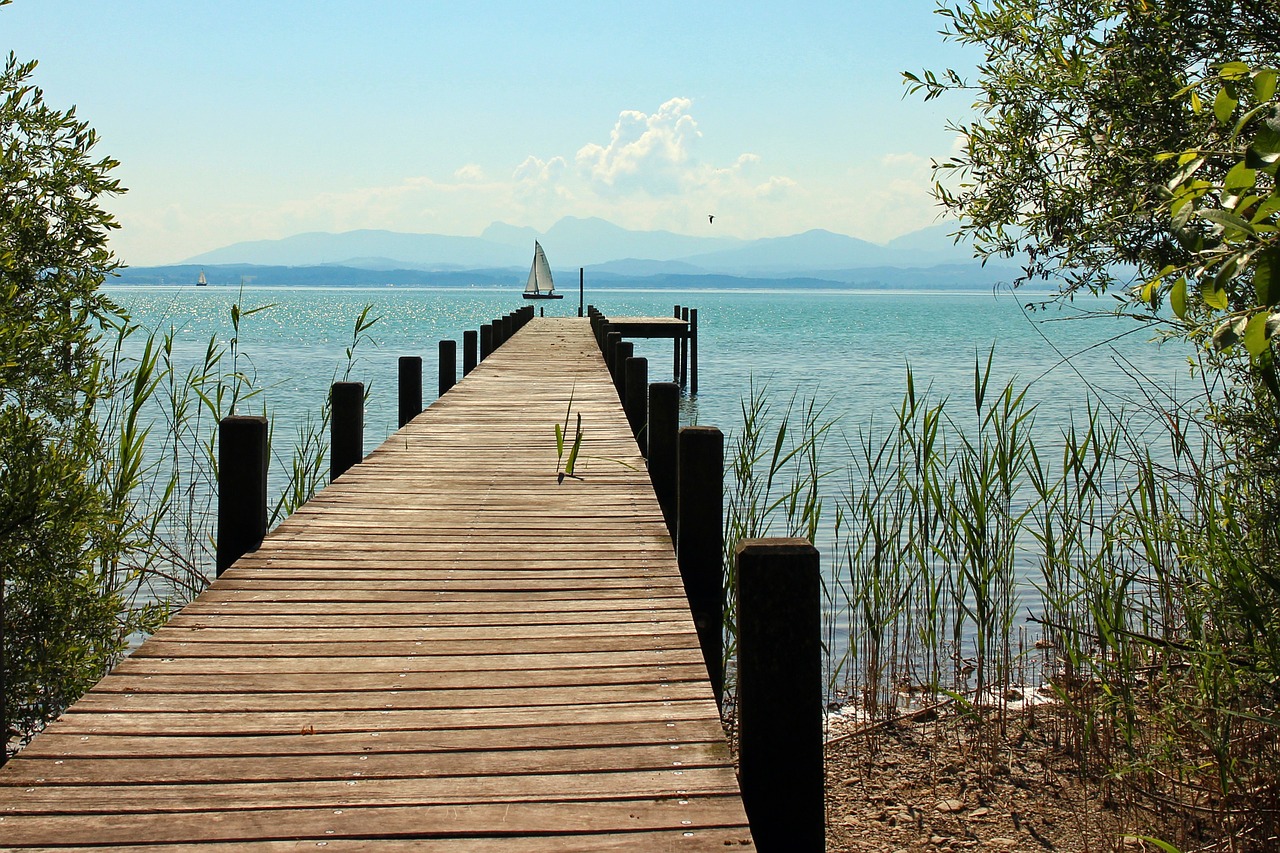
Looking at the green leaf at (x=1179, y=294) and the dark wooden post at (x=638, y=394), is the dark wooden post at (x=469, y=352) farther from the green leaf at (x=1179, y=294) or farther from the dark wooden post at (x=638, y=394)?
the green leaf at (x=1179, y=294)

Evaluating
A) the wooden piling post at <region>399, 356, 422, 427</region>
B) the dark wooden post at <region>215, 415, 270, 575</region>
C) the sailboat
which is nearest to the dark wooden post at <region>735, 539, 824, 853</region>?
the dark wooden post at <region>215, 415, 270, 575</region>

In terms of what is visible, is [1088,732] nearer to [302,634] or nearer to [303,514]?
[302,634]

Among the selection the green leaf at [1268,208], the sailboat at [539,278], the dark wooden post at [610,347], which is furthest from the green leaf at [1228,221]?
the sailboat at [539,278]

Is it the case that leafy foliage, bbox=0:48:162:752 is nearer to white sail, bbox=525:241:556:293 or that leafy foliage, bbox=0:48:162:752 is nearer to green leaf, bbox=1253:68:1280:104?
green leaf, bbox=1253:68:1280:104

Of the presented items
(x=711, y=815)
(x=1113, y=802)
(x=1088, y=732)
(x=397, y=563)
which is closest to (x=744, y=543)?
(x=711, y=815)

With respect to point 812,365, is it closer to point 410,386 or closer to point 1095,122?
point 410,386

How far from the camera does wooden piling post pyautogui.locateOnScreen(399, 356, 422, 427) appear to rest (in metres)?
9.07

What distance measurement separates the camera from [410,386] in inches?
359

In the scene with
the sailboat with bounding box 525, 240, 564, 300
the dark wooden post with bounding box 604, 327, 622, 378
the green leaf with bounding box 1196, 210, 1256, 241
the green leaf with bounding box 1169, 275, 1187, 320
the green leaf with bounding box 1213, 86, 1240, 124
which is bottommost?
the dark wooden post with bounding box 604, 327, 622, 378

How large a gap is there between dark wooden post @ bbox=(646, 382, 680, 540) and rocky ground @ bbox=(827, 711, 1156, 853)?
1643 mm

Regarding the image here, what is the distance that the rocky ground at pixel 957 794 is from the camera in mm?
4746

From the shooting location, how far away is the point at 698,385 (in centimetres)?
2917

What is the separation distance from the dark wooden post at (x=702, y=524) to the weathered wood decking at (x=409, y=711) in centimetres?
21

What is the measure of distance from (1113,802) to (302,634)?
3732 millimetres
